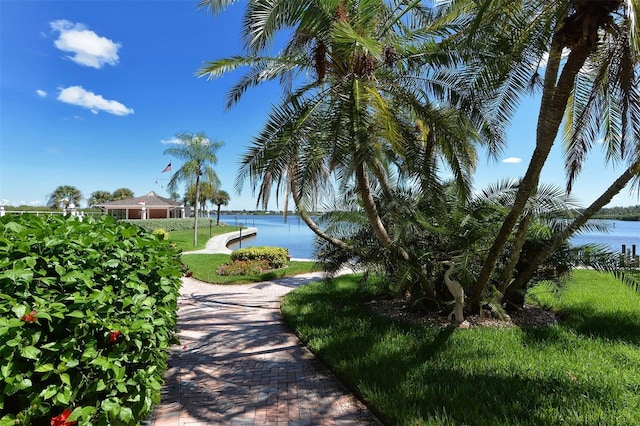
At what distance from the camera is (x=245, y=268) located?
12.9 m

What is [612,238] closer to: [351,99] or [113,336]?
[351,99]

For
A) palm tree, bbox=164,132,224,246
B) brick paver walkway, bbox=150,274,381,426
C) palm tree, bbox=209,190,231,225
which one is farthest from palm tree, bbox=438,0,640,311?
palm tree, bbox=209,190,231,225

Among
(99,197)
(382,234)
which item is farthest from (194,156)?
(99,197)

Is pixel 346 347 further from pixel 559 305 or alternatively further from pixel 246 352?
pixel 559 305

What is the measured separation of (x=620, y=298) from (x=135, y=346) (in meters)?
9.58

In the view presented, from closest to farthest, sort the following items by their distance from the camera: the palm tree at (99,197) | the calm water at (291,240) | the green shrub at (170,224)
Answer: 1. the calm water at (291,240)
2. the green shrub at (170,224)
3. the palm tree at (99,197)

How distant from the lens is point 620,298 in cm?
778

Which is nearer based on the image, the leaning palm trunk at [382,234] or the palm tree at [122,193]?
the leaning palm trunk at [382,234]

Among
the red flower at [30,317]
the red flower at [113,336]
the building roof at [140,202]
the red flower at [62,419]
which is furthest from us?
the building roof at [140,202]

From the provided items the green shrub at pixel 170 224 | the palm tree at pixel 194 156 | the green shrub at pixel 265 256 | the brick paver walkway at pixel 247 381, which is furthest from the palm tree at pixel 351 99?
the green shrub at pixel 170 224

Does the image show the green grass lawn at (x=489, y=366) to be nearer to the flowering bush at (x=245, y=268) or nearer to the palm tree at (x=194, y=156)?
the flowering bush at (x=245, y=268)

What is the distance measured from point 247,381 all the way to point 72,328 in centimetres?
239

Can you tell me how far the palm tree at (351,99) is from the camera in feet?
15.8

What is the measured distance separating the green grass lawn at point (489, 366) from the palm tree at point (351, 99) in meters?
1.72
